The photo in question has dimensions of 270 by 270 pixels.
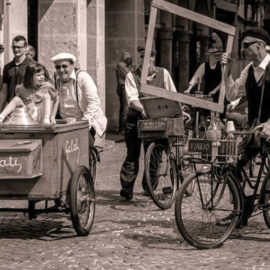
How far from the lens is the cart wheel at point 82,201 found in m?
8.79

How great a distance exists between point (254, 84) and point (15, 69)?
432 cm

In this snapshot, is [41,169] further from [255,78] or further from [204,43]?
[204,43]

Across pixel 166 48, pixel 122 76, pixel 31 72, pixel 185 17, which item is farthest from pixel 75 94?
pixel 166 48

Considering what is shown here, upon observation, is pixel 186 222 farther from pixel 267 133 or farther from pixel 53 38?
pixel 53 38

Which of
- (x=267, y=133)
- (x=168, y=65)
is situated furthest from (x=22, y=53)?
(x=168, y=65)

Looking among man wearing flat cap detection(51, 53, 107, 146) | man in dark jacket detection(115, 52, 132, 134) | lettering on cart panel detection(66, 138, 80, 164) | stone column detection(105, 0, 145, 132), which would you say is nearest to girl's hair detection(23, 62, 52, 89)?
man wearing flat cap detection(51, 53, 107, 146)

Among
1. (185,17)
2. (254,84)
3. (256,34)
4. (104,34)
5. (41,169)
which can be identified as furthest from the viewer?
(104,34)

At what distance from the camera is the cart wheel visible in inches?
346

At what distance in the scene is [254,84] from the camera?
30.5 feet

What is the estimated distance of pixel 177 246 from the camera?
8703 millimetres

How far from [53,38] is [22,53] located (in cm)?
550

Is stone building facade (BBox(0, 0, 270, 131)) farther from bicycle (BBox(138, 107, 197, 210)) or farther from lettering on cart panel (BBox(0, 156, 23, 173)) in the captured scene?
lettering on cart panel (BBox(0, 156, 23, 173))

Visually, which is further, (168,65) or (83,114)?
(168,65)

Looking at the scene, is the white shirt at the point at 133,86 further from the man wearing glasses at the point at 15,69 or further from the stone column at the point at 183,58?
the stone column at the point at 183,58
